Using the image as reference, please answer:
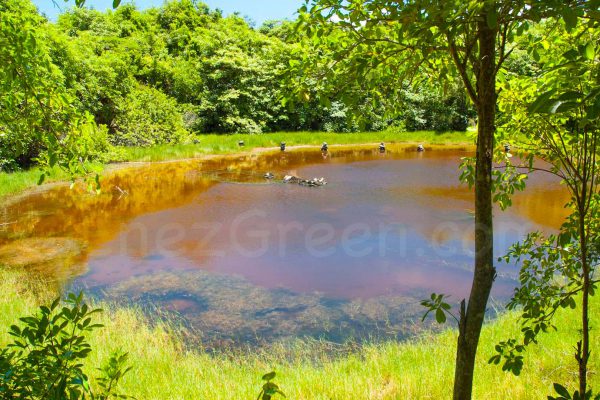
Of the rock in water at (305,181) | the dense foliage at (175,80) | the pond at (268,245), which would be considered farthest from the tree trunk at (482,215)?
the rock in water at (305,181)

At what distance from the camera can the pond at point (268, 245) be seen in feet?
22.1

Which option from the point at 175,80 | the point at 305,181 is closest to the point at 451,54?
the point at 305,181

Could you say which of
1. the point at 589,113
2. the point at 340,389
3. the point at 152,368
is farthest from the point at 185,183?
the point at 589,113

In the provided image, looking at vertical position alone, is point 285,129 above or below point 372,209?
above

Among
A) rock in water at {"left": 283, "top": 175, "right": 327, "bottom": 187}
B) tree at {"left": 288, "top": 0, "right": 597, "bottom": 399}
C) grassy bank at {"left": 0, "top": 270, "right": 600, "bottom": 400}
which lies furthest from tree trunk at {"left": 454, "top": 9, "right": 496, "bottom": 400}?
rock in water at {"left": 283, "top": 175, "right": 327, "bottom": 187}

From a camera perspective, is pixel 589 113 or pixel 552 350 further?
pixel 552 350

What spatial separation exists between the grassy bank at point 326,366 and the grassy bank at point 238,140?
34.1 feet

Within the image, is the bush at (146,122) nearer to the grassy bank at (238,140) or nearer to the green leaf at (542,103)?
the grassy bank at (238,140)

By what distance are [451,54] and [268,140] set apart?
22.7 metres

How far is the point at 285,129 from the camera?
95.1 ft

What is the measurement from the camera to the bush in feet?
68.3

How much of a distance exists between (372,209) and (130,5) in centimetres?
3159

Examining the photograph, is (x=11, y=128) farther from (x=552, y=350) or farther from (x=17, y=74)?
(x=552, y=350)

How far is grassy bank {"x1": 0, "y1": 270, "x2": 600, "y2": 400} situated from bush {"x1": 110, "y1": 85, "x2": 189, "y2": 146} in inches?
605
